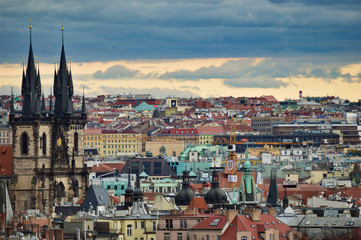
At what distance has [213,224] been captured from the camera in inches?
3105

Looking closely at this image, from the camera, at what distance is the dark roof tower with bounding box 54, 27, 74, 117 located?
128750 millimetres

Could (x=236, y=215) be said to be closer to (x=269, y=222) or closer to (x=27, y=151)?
(x=269, y=222)

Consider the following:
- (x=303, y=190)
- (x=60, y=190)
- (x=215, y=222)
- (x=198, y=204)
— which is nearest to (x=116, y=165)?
(x=303, y=190)

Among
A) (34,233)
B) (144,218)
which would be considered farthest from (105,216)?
(34,233)

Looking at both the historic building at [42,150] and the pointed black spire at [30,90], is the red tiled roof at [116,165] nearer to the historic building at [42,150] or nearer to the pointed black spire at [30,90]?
the historic building at [42,150]

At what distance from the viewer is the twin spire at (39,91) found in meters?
126

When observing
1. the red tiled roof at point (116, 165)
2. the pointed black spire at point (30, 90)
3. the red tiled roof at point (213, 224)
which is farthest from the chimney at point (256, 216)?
the red tiled roof at point (116, 165)

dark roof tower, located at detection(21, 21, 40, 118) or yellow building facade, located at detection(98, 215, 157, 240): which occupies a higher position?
dark roof tower, located at detection(21, 21, 40, 118)

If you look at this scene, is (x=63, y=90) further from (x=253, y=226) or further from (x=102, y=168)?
(x=253, y=226)

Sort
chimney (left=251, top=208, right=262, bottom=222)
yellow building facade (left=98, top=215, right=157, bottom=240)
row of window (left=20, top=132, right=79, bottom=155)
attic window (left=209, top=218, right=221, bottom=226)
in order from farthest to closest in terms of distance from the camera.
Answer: row of window (left=20, top=132, right=79, bottom=155), yellow building facade (left=98, top=215, right=157, bottom=240), chimney (left=251, top=208, right=262, bottom=222), attic window (left=209, top=218, right=221, bottom=226)

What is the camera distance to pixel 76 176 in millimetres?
127750

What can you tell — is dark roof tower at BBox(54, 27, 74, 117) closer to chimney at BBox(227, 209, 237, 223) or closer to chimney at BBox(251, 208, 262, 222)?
chimney at BBox(251, 208, 262, 222)

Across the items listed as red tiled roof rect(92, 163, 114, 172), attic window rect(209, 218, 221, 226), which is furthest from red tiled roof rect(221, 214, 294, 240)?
red tiled roof rect(92, 163, 114, 172)

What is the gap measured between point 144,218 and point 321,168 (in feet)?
317
